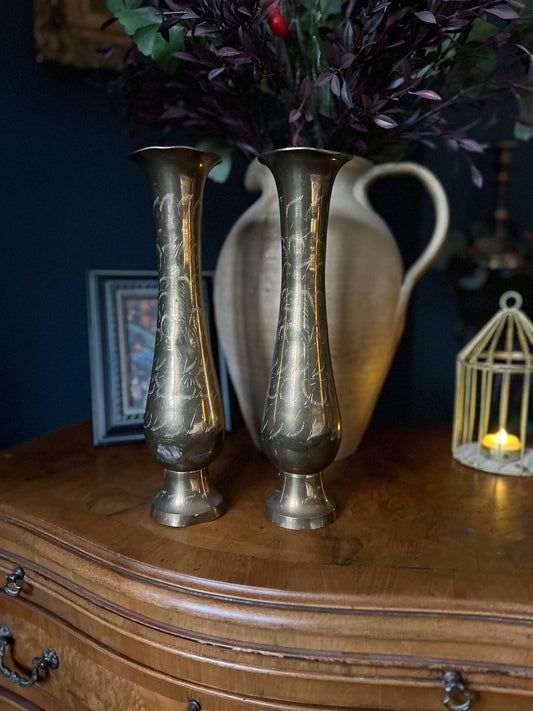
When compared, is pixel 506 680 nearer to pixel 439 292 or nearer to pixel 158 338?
pixel 158 338

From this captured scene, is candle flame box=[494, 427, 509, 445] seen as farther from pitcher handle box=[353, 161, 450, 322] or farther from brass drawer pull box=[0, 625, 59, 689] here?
brass drawer pull box=[0, 625, 59, 689]

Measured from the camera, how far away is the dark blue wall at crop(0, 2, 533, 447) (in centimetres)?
90

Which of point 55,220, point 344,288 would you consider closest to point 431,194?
point 344,288

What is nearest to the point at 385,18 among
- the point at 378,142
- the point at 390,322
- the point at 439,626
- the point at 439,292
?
the point at 378,142

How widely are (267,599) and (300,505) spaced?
13 centimetres

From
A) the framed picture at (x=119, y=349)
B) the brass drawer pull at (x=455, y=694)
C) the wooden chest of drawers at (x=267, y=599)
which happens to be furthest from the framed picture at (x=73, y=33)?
the brass drawer pull at (x=455, y=694)

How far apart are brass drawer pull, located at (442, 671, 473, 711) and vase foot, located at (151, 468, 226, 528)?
0.85 feet

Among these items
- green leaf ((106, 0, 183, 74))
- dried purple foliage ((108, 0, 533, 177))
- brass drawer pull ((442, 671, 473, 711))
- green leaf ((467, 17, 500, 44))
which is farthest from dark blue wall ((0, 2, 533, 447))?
brass drawer pull ((442, 671, 473, 711))

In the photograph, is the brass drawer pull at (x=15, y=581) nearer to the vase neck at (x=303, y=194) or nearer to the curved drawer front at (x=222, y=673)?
the curved drawer front at (x=222, y=673)

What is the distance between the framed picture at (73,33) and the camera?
877 millimetres

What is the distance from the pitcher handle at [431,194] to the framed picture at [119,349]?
35 centimetres

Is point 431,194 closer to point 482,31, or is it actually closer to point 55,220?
point 482,31

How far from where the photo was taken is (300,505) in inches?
21.3

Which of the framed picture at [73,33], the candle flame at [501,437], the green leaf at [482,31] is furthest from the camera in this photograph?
the framed picture at [73,33]
